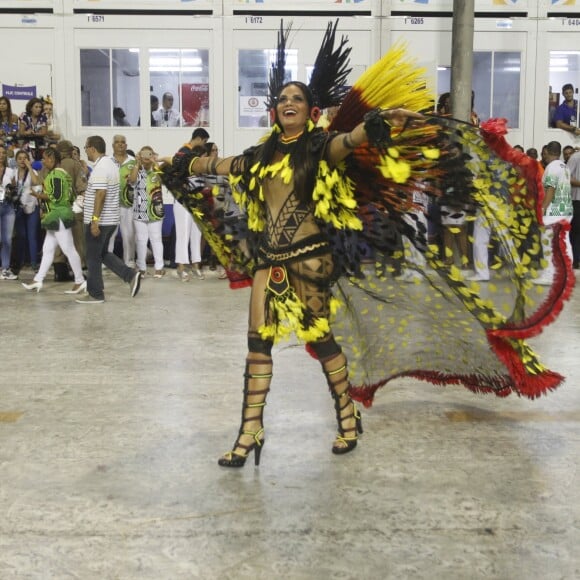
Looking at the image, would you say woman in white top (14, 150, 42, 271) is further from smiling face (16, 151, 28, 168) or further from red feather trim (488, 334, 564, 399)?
red feather trim (488, 334, 564, 399)

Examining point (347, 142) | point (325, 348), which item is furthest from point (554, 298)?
point (347, 142)

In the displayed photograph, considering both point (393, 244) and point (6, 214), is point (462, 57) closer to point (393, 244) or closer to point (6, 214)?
point (6, 214)

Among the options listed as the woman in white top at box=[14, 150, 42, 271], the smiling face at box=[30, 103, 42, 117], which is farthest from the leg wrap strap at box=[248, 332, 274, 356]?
the smiling face at box=[30, 103, 42, 117]

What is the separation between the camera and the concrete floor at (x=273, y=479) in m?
3.07

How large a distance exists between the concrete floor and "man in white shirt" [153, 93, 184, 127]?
7.59m

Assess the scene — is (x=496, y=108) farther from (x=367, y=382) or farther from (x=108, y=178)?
(x=367, y=382)

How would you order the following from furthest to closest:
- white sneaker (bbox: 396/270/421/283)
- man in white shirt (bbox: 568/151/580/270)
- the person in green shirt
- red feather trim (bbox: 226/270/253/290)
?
man in white shirt (bbox: 568/151/580/270)
the person in green shirt
red feather trim (bbox: 226/270/253/290)
white sneaker (bbox: 396/270/421/283)

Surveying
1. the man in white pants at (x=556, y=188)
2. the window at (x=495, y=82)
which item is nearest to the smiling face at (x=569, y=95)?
the window at (x=495, y=82)

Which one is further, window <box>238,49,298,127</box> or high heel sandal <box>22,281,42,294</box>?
window <box>238,49,298,127</box>

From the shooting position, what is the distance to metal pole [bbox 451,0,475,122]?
11.7 meters

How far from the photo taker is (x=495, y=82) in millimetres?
13594

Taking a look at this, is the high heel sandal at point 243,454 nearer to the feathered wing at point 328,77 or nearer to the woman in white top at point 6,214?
the feathered wing at point 328,77

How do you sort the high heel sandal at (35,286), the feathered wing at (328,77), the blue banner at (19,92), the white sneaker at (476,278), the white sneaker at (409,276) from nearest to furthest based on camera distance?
the feathered wing at (328,77)
the white sneaker at (476,278)
the white sneaker at (409,276)
the high heel sandal at (35,286)
the blue banner at (19,92)

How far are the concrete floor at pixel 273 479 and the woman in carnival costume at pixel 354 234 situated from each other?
11.1 inches
